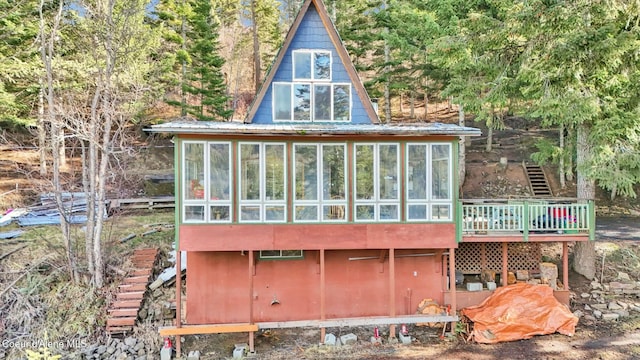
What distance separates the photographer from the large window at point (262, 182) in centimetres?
888

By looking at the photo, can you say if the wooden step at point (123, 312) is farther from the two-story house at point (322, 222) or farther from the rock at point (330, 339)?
the rock at point (330, 339)

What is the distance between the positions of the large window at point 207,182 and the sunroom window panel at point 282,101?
244 centimetres

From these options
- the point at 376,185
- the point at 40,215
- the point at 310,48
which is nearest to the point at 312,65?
the point at 310,48

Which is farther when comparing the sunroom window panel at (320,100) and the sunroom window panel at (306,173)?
the sunroom window panel at (320,100)

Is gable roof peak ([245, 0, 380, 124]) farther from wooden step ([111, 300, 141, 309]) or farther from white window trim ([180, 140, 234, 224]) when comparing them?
wooden step ([111, 300, 141, 309])

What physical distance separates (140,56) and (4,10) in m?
5.20

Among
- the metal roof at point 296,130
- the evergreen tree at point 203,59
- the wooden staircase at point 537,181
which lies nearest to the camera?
the metal roof at point 296,130

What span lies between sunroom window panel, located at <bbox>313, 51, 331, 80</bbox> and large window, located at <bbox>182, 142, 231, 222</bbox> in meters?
3.73

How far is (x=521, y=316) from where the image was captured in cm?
891

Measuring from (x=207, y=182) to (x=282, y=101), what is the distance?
3.47 metres

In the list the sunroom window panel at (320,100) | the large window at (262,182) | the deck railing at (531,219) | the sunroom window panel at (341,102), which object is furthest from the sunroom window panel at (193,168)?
the deck railing at (531,219)

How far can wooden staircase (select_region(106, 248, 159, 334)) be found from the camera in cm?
912

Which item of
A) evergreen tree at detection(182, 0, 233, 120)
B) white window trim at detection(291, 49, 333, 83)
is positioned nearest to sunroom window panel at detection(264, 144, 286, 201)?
white window trim at detection(291, 49, 333, 83)

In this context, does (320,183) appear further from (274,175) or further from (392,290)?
(392,290)
